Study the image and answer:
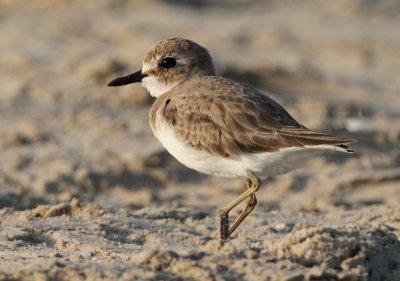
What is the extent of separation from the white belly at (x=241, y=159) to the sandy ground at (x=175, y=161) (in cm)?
44

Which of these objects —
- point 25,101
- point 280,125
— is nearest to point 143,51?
point 25,101

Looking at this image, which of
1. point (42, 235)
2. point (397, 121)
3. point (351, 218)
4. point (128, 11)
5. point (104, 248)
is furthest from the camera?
point (128, 11)

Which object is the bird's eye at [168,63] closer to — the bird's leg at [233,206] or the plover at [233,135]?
the plover at [233,135]

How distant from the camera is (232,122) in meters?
5.55

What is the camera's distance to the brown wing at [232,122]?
5.39 m

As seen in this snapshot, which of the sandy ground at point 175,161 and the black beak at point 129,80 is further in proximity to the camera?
the black beak at point 129,80

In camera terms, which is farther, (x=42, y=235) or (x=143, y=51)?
(x=143, y=51)

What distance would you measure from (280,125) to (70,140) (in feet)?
12.9

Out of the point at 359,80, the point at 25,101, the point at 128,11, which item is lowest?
the point at 25,101

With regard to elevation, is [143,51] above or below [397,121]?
above

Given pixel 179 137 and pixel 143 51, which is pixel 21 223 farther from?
pixel 143 51

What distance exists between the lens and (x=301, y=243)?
4.52 meters

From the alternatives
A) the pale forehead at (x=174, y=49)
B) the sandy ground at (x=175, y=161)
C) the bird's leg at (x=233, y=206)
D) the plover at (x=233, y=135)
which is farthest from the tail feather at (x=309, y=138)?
the pale forehead at (x=174, y=49)

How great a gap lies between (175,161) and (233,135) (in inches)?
129
